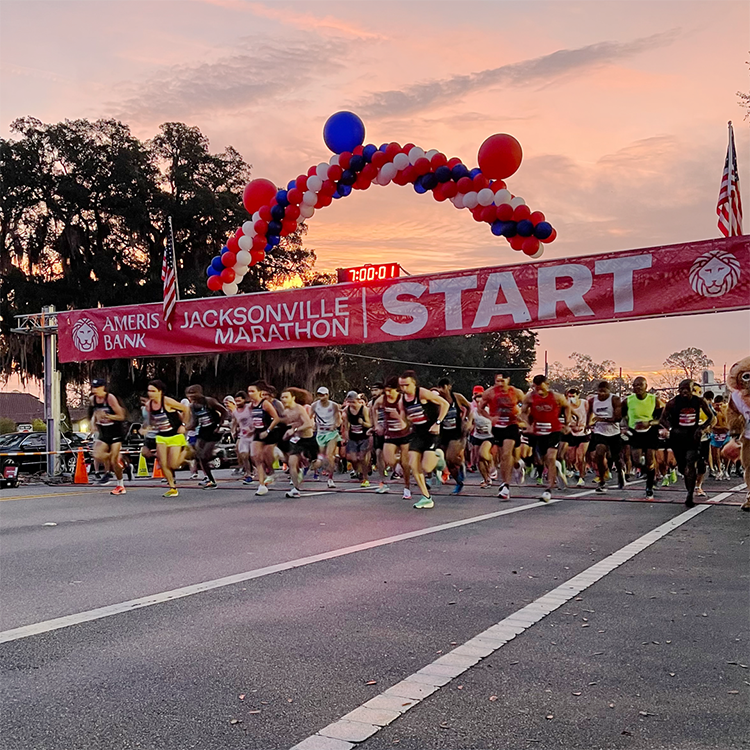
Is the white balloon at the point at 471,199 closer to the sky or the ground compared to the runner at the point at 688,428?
closer to the sky

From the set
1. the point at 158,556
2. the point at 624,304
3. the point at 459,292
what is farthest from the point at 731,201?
the point at 158,556

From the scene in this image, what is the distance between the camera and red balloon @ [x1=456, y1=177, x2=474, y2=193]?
517 inches

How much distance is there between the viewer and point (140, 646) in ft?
14.7

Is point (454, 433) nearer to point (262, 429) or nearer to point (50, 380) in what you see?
point (262, 429)

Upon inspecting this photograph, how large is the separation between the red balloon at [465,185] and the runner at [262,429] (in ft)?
15.6

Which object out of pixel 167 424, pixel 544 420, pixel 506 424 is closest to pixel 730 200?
pixel 544 420

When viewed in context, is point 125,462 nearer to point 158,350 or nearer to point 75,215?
point 158,350

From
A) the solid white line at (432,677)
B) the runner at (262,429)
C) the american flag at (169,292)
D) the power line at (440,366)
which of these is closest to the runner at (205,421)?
the runner at (262,429)

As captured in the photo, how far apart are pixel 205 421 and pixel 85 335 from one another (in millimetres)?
4996

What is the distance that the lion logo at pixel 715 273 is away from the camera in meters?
12.4

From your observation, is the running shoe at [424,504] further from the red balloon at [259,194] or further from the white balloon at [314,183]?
the red balloon at [259,194]

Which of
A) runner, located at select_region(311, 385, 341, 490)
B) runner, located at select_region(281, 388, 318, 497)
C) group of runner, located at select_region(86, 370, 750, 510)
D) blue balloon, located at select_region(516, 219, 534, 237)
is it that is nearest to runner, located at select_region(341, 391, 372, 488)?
group of runner, located at select_region(86, 370, 750, 510)

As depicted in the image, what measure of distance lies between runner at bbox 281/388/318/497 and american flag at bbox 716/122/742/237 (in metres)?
7.53

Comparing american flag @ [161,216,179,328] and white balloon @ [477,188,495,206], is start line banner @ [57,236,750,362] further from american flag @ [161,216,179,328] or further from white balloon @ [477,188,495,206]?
white balloon @ [477,188,495,206]
